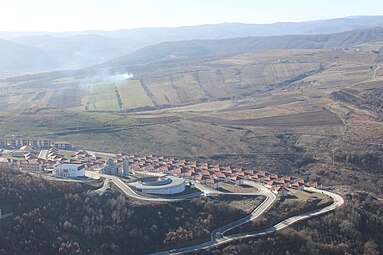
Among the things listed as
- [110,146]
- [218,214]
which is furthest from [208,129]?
[218,214]

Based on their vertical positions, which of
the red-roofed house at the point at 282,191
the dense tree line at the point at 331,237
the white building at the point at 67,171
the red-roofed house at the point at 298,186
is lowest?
the dense tree line at the point at 331,237

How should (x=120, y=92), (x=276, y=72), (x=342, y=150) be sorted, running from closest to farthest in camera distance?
(x=342, y=150), (x=120, y=92), (x=276, y=72)

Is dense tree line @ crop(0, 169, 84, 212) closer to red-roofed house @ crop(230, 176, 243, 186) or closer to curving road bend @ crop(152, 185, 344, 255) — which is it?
curving road bend @ crop(152, 185, 344, 255)

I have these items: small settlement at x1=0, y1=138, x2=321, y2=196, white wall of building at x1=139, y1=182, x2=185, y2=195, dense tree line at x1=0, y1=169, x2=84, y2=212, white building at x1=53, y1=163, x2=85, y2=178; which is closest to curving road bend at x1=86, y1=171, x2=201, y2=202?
white wall of building at x1=139, y1=182, x2=185, y2=195

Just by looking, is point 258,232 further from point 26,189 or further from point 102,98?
point 102,98

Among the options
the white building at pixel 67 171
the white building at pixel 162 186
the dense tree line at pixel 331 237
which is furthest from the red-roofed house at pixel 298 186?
the white building at pixel 67 171

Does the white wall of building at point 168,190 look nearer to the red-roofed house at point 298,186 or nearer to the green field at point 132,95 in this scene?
the red-roofed house at point 298,186

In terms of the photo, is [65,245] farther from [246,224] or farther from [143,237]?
[246,224]

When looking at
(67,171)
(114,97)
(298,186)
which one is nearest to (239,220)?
(298,186)

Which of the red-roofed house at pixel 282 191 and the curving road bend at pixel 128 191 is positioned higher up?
the curving road bend at pixel 128 191
